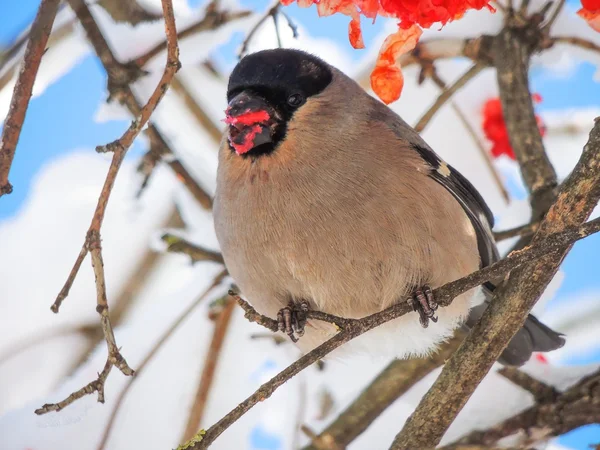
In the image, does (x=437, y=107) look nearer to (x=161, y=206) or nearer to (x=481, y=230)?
(x=481, y=230)

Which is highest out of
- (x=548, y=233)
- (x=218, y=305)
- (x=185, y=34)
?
(x=185, y=34)

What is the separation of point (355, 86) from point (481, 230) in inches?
27.0

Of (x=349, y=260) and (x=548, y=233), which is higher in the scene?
(x=349, y=260)

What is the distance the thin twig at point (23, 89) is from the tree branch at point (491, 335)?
4.16ft

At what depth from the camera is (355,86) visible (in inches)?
120

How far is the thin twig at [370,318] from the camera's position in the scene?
1.86 meters

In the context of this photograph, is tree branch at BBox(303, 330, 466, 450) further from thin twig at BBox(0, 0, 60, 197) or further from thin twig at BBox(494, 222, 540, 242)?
thin twig at BBox(0, 0, 60, 197)

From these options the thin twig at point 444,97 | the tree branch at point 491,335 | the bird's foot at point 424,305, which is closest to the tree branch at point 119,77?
the thin twig at point 444,97

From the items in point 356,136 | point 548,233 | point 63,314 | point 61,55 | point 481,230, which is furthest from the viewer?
point 63,314

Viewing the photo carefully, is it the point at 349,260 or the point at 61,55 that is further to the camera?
the point at 61,55

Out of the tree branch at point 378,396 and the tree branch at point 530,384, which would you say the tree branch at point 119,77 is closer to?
the tree branch at point 378,396

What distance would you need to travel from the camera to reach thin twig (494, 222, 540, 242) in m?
2.91

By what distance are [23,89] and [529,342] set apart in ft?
6.16

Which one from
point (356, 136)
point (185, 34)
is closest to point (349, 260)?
point (356, 136)
